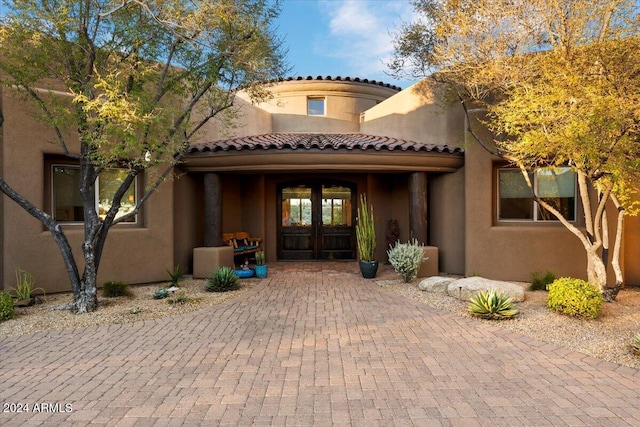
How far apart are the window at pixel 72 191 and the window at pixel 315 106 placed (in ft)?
24.3

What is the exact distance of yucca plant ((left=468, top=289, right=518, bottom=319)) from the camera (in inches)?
218

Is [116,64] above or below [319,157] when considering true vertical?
above

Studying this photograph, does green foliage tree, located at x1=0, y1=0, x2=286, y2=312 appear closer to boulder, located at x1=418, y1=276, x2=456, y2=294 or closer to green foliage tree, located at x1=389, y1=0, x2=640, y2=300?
green foliage tree, located at x1=389, y1=0, x2=640, y2=300

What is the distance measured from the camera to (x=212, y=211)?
29.7 ft

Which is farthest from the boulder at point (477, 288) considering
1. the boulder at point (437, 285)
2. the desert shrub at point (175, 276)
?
the desert shrub at point (175, 276)

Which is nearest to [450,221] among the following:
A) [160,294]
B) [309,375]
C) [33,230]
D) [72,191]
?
[309,375]

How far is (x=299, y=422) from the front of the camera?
2.91 meters

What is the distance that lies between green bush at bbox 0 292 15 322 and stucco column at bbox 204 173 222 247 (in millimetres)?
4014

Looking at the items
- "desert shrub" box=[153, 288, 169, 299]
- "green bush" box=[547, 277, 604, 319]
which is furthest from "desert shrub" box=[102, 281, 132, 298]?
"green bush" box=[547, 277, 604, 319]

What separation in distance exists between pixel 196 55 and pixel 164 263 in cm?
495

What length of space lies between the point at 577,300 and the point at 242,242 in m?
8.17

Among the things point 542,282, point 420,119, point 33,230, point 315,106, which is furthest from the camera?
point 315,106

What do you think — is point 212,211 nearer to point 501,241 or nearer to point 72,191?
point 72,191

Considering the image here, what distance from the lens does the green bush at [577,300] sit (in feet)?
17.7
